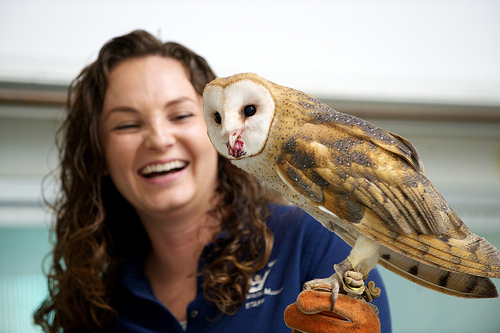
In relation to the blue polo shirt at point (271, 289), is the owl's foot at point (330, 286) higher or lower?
higher

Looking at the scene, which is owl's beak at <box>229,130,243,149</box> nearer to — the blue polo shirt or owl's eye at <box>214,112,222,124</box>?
owl's eye at <box>214,112,222,124</box>

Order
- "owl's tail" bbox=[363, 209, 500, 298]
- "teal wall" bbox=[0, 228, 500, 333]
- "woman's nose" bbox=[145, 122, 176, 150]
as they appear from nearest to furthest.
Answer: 1. "owl's tail" bbox=[363, 209, 500, 298]
2. "woman's nose" bbox=[145, 122, 176, 150]
3. "teal wall" bbox=[0, 228, 500, 333]

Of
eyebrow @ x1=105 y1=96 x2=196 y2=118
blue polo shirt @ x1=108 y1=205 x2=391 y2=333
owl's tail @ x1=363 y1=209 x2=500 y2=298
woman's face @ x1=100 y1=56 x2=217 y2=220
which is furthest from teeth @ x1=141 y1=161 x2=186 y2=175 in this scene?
owl's tail @ x1=363 y1=209 x2=500 y2=298

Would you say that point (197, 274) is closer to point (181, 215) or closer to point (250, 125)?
point (181, 215)

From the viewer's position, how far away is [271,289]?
88 cm

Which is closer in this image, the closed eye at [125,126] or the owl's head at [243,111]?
the owl's head at [243,111]

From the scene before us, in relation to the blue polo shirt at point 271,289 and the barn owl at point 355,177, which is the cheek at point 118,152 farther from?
the barn owl at point 355,177

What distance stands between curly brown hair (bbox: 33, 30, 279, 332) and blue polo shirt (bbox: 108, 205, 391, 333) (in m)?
0.03

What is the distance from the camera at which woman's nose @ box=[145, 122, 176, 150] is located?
80 cm

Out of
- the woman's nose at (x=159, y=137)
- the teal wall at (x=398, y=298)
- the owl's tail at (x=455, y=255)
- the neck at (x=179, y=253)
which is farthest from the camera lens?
the teal wall at (x=398, y=298)

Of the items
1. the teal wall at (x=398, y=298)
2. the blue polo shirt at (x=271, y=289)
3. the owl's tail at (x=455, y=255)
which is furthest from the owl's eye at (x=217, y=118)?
the teal wall at (x=398, y=298)

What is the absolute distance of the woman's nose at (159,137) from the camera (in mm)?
796

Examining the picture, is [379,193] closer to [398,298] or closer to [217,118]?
[217,118]

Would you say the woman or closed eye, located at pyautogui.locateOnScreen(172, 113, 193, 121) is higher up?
closed eye, located at pyautogui.locateOnScreen(172, 113, 193, 121)
